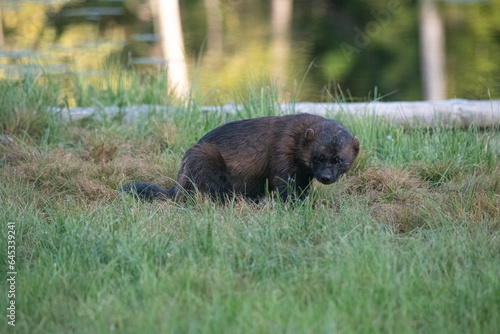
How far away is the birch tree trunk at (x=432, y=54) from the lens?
37.8 ft

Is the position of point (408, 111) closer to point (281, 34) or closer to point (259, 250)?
point (259, 250)

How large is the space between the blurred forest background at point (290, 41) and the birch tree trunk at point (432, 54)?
0.04 m

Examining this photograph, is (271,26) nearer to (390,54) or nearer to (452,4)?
(390,54)

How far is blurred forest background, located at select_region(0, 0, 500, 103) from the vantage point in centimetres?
1176

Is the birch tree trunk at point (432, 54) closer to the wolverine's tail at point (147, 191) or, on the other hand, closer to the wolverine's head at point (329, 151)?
the wolverine's head at point (329, 151)

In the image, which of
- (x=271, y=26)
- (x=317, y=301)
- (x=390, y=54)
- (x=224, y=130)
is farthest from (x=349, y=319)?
(x=271, y=26)

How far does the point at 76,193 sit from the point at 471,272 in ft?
9.67

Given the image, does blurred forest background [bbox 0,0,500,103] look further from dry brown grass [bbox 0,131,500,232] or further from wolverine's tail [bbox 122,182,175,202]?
wolverine's tail [bbox 122,182,175,202]

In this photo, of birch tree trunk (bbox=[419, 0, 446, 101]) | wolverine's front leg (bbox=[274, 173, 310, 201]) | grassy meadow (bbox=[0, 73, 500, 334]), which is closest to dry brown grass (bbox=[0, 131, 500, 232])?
grassy meadow (bbox=[0, 73, 500, 334])

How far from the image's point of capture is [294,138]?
4.59 meters

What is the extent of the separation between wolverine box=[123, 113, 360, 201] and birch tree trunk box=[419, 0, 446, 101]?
21.7 ft
